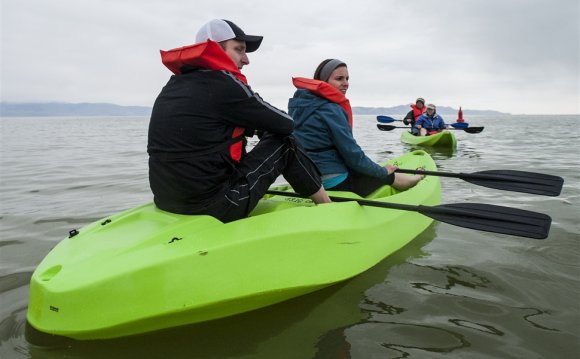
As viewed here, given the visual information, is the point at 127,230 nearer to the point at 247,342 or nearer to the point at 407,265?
the point at 247,342

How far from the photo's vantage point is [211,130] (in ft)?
8.66

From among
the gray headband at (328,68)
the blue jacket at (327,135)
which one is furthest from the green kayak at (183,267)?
the gray headband at (328,68)

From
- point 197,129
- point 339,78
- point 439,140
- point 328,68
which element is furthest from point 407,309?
point 439,140

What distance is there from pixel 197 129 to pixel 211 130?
0.09 metres

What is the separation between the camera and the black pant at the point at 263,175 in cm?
284

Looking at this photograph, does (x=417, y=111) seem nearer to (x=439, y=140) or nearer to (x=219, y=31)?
(x=439, y=140)

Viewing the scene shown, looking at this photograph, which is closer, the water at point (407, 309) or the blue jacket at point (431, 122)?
the water at point (407, 309)

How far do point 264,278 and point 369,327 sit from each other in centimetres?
70

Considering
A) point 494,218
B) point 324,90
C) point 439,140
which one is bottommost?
point 494,218

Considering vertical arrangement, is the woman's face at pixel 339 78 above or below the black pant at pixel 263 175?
above

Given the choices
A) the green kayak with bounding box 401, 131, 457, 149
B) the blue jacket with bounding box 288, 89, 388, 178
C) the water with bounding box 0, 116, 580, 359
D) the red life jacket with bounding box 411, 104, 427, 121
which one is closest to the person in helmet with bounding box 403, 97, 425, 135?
the red life jacket with bounding box 411, 104, 427, 121

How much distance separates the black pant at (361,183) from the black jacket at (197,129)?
5.21 feet

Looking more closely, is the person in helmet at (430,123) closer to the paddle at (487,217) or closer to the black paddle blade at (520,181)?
the black paddle blade at (520,181)

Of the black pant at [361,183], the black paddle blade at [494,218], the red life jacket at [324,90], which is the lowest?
the black paddle blade at [494,218]
